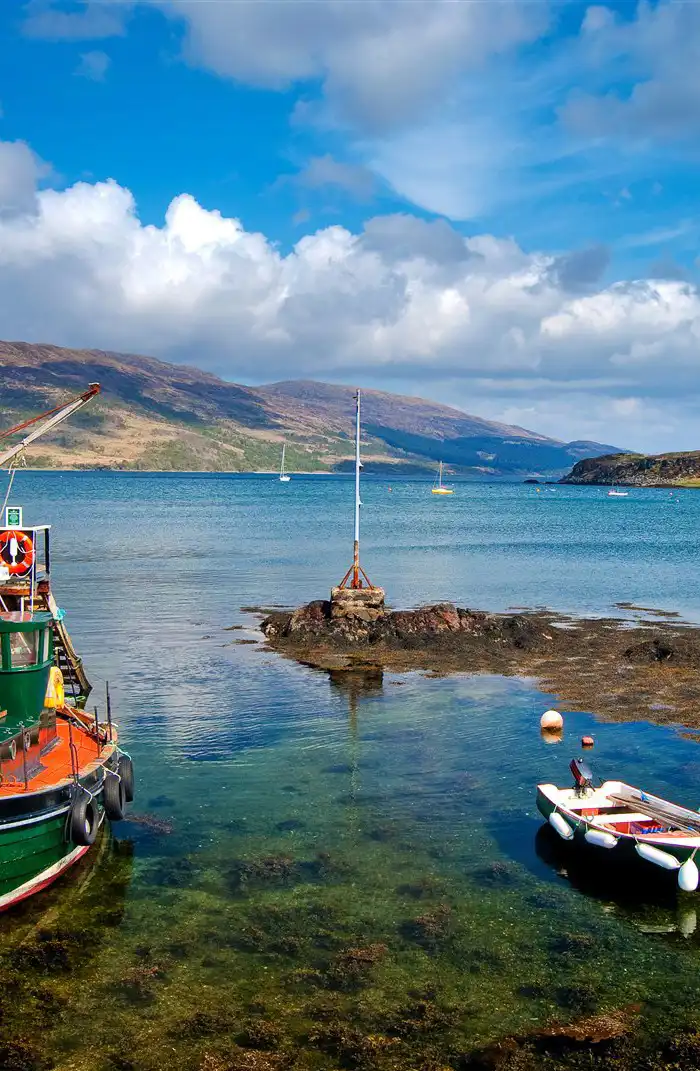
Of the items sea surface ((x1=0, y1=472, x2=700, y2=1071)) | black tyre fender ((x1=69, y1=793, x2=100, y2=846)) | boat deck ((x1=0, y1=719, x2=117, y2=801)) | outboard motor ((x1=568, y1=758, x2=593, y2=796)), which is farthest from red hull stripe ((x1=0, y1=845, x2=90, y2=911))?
outboard motor ((x1=568, y1=758, x2=593, y2=796))

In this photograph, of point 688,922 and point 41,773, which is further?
point 41,773

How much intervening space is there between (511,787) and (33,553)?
19.1 m

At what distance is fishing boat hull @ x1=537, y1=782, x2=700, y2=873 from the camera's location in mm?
20641

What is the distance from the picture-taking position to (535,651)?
46.2m

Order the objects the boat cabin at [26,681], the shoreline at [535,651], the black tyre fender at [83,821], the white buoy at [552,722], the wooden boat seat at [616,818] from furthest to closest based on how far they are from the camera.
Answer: the shoreline at [535,651] < the white buoy at [552,722] < the boat cabin at [26,681] < the wooden boat seat at [616,818] < the black tyre fender at [83,821]

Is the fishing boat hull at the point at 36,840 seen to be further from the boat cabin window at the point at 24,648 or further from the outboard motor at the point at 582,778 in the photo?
the outboard motor at the point at 582,778

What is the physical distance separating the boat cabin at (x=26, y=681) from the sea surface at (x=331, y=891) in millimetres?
3379

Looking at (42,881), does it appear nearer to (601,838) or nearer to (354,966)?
(354,966)

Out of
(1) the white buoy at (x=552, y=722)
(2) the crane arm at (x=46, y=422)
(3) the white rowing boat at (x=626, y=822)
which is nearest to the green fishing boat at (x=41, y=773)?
(2) the crane arm at (x=46, y=422)

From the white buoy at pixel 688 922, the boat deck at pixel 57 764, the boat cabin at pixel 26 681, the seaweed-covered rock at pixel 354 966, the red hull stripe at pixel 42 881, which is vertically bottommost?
the white buoy at pixel 688 922

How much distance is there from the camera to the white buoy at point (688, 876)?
2023cm

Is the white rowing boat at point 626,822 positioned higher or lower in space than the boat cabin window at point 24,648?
lower

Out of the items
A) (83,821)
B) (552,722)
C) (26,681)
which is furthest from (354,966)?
(552,722)

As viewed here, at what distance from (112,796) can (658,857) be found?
43.8 feet
